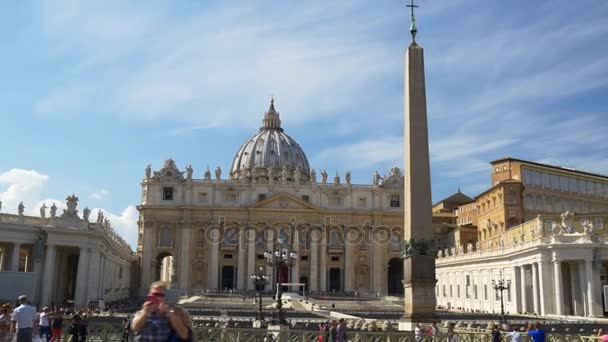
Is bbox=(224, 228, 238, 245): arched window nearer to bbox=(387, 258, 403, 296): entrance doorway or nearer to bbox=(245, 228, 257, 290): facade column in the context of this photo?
bbox=(245, 228, 257, 290): facade column

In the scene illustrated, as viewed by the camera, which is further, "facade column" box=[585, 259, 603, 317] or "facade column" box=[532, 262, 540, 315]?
"facade column" box=[532, 262, 540, 315]

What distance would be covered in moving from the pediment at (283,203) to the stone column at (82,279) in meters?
36.2

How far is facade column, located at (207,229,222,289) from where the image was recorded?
7669 cm

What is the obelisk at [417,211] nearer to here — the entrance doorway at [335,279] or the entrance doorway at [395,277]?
the entrance doorway at [335,279]

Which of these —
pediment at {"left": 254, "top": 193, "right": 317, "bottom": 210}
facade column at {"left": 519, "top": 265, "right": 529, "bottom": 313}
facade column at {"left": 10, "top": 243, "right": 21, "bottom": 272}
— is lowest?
facade column at {"left": 519, "top": 265, "right": 529, "bottom": 313}

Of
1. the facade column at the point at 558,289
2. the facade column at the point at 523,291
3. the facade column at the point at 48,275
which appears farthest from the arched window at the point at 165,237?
the facade column at the point at 558,289

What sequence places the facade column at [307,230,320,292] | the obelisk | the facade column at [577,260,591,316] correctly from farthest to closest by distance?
the facade column at [307,230,320,292], the facade column at [577,260,591,316], the obelisk

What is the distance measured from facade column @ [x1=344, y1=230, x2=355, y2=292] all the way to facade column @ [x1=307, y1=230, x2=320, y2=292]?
3.55 meters

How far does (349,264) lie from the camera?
257ft

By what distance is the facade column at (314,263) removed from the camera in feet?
256

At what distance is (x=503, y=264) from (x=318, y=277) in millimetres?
34578

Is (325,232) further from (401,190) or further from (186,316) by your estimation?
(186,316)

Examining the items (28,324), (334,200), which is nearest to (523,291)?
(28,324)

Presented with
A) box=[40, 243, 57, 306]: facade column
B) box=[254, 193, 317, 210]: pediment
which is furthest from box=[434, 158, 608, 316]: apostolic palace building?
box=[40, 243, 57, 306]: facade column
